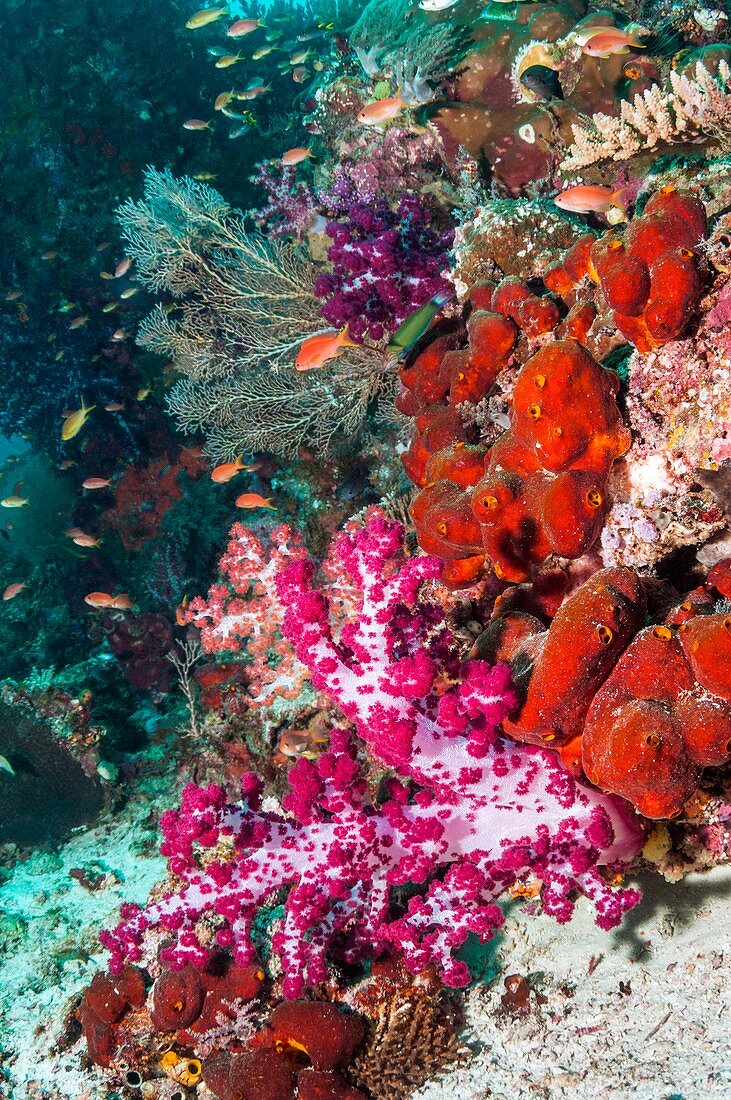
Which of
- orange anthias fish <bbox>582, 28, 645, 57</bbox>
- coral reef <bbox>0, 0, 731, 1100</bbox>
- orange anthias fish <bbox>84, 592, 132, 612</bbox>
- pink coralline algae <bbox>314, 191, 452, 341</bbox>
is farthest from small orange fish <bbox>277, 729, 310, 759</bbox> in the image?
orange anthias fish <bbox>582, 28, 645, 57</bbox>

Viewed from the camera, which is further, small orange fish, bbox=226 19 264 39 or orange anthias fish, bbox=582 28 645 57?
small orange fish, bbox=226 19 264 39

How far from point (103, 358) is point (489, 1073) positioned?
11.0 m

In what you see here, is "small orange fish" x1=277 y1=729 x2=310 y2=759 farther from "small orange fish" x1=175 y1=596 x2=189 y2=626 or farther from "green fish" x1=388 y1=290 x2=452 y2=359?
"green fish" x1=388 y1=290 x2=452 y2=359

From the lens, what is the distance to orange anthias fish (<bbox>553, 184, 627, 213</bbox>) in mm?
4340

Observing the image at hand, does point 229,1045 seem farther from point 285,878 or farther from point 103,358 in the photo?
point 103,358

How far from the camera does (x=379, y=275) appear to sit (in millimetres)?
5801

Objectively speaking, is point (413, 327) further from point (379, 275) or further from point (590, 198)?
point (379, 275)

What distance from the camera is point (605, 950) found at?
305 cm

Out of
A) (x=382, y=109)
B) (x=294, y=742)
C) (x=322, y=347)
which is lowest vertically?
(x=294, y=742)

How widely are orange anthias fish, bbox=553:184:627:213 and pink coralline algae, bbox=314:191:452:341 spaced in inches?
55.2

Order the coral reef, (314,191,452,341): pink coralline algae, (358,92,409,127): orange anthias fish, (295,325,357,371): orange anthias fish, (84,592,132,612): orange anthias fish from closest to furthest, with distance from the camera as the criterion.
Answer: the coral reef → (295,325,357,371): orange anthias fish → (314,191,452,341): pink coralline algae → (358,92,409,127): orange anthias fish → (84,592,132,612): orange anthias fish

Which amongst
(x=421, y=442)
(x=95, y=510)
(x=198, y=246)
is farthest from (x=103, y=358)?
(x=421, y=442)

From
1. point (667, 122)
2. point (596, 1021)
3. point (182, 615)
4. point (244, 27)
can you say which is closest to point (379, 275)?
point (667, 122)

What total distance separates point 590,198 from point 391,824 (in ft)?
14.1
